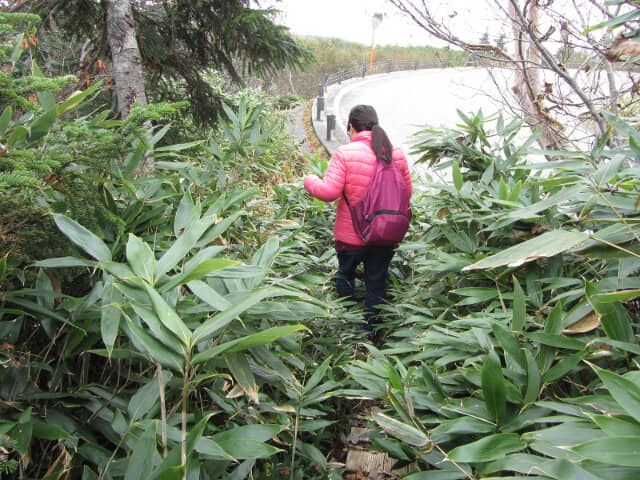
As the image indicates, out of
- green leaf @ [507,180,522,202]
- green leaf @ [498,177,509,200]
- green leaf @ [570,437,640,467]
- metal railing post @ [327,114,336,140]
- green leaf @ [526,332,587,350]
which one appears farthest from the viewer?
metal railing post @ [327,114,336,140]

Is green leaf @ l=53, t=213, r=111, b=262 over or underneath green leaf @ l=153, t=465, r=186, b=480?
over

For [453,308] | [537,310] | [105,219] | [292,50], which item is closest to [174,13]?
[292,50]

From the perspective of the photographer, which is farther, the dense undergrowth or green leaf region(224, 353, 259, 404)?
green leaf region(224, 353, 259, 404)

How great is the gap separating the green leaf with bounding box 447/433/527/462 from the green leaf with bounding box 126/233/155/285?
93 cm

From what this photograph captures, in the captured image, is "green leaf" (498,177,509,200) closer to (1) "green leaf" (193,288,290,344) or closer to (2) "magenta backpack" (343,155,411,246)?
(2) "magenta backpack" (343,155,411,246)

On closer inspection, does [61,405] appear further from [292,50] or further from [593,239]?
[292,50]

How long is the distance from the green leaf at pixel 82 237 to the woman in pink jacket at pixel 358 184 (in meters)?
1.78

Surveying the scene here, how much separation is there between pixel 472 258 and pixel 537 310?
44cm

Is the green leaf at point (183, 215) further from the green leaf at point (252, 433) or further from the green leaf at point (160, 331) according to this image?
the green leaf at point (252, 433)

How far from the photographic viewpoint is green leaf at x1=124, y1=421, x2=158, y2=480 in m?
0.91

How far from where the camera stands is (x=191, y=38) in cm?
385

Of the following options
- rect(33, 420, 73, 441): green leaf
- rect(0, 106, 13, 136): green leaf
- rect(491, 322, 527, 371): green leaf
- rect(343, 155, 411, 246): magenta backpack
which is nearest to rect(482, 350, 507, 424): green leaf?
rect(491, 322, 527, 371): green leaf

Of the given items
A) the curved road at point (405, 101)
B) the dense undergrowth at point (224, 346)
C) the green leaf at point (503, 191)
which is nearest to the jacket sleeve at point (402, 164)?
the green leaf at point (503, 191)

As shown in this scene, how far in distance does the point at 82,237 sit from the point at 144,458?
0.69 meters
